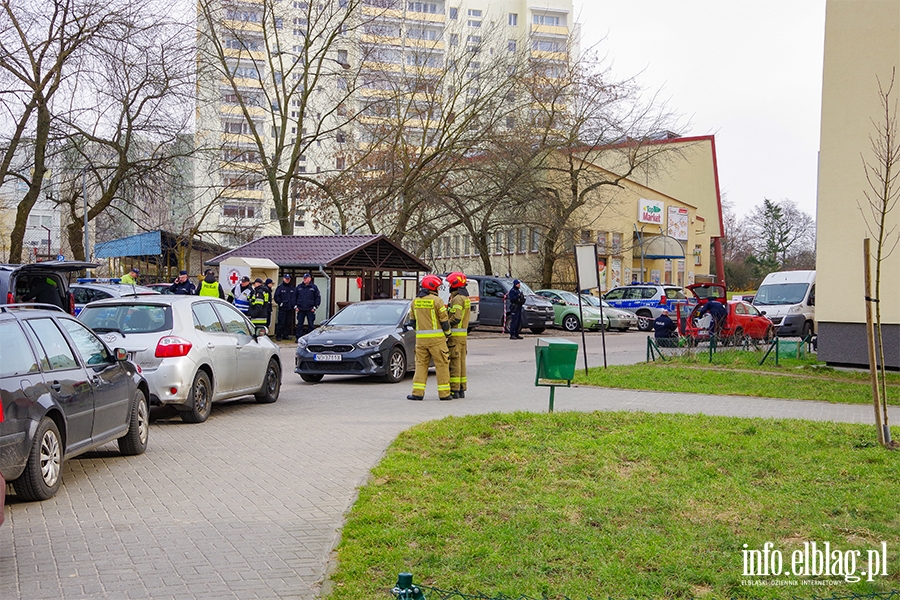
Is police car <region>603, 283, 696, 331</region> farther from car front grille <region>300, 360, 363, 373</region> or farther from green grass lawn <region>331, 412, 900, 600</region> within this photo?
green grass lawn <region>331, 412, 900, 600</region>

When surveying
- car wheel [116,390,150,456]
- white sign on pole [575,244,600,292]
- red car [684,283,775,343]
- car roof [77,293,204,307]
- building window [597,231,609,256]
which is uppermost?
building window [597,231,609,256]

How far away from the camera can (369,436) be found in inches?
417

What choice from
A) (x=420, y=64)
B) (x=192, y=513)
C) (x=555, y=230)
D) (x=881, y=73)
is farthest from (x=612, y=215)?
(x=192, y=513)

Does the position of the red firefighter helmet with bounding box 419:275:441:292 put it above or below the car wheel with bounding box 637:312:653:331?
above

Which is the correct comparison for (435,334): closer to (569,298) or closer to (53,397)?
(53,397)

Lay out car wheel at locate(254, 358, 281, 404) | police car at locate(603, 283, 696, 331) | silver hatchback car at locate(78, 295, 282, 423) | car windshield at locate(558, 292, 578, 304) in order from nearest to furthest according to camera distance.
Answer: silver hatchback car at locate(78, 295, 282, 423) → car wheel at locate(254, 358, 281, 404) → car windshield at locate(558, 292, 578, 304) → police car at locate(603, 283, 696, 331)

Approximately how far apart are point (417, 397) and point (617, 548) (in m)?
8.92

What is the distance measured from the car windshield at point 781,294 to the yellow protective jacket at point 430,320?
21425mm

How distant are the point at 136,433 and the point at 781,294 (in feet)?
90.2

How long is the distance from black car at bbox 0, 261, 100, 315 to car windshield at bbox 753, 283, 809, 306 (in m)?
23.6

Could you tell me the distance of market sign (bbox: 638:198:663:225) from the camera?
6081 centimetres

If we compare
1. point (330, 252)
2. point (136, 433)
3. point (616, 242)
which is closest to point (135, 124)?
point (330, 252)

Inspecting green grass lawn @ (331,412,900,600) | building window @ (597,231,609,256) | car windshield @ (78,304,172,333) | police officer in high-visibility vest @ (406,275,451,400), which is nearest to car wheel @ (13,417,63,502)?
green grass lawn @ (331,412,900,600)

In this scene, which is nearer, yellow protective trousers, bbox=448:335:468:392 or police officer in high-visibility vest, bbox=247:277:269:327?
yellow protective trousers, bbox=448:335:468:392
